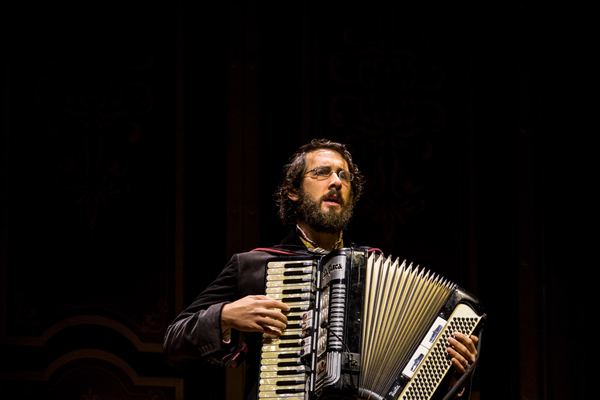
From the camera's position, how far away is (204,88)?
111 inches

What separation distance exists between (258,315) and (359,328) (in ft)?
0.98

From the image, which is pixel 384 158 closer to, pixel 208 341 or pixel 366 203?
pixel 366 203

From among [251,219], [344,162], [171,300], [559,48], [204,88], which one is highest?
[559,48]

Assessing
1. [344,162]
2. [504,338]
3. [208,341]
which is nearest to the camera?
[208,341]

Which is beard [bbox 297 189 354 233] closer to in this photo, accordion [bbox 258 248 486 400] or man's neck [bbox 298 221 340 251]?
man's neck [bbox 298 221 340 251]

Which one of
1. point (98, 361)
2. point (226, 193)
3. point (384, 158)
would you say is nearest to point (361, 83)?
point (384, 158)

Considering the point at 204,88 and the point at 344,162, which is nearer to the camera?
the point at 344,162

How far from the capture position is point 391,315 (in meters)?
1.74

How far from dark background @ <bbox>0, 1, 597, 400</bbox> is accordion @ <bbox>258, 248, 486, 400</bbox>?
983 mm

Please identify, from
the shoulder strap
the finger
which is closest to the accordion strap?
the shoulder strap

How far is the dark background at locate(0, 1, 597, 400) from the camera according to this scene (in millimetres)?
2730

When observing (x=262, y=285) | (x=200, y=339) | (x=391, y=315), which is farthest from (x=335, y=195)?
(x=200, y=339)

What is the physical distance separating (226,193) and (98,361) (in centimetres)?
95

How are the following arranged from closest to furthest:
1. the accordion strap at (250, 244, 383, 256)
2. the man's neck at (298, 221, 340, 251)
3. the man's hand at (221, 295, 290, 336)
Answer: the man's hand at (221, 295, 290, 336) < the accordion strap at (250, 244, 383, 256) < the man's neck at (298, 221, 340, 251)
